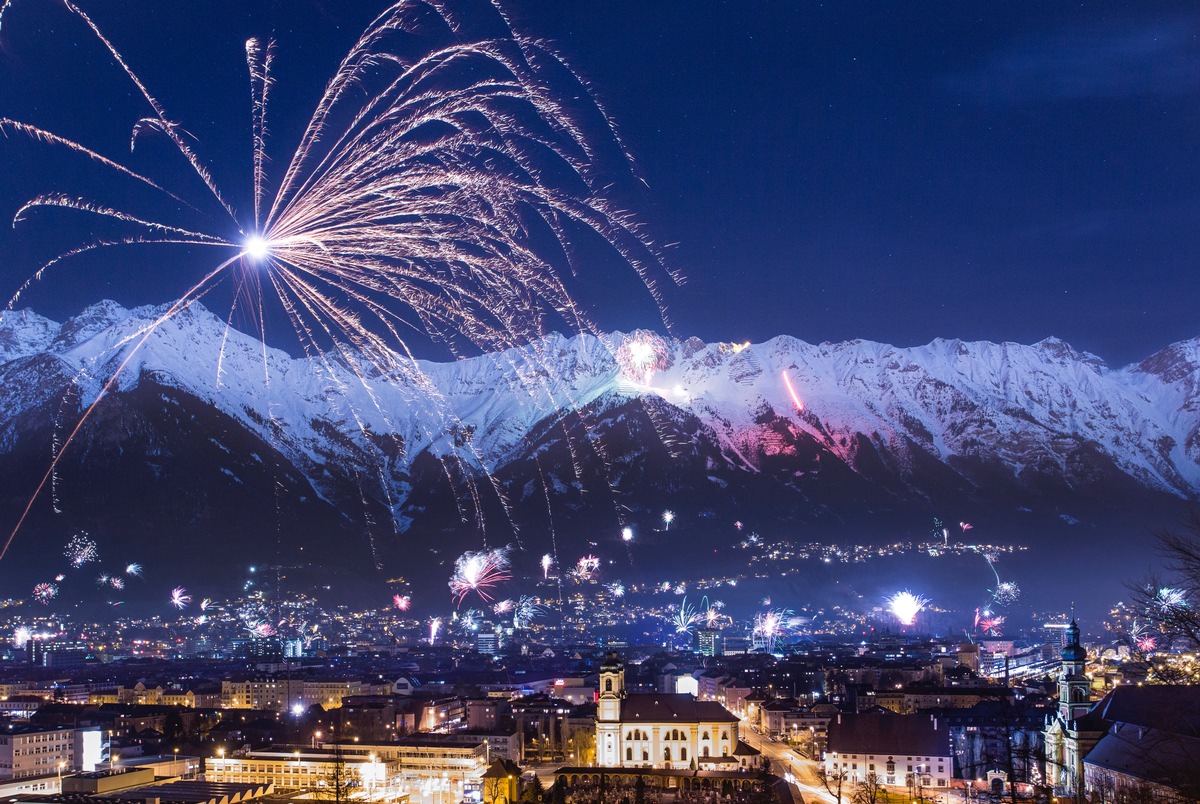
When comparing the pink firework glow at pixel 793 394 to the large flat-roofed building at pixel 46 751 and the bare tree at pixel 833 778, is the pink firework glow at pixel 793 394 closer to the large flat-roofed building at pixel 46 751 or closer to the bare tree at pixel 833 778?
the bare tree at pixel 833 778

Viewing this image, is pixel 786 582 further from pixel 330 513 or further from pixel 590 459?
pixel 330 513

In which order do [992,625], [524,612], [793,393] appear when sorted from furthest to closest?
[793,393] → [524,612] → [992,625]

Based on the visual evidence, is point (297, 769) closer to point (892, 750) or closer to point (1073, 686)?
point (892, 750)

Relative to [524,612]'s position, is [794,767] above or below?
below

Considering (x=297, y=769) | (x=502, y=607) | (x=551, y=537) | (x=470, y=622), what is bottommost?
(x=297, y=769)

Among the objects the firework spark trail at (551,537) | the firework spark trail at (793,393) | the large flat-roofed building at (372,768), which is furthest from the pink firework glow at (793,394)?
the large flat-roofed building at (372,768)

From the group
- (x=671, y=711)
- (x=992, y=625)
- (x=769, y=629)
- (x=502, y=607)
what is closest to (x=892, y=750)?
(x=671, y=711)

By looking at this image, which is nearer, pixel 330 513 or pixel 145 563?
pixel 145 563

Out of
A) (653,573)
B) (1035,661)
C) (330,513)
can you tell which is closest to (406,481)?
(330,513)
